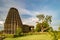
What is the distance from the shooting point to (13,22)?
7000 cm

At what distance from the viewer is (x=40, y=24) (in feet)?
230

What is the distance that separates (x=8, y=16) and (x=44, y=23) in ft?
49.5

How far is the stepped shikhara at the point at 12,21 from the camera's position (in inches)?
2662

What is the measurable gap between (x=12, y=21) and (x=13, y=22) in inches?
22.9

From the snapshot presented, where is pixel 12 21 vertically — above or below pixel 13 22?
above

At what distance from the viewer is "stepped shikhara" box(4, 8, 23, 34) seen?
67.6 m

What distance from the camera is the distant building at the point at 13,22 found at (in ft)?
222

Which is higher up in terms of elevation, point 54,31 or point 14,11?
point 14,11

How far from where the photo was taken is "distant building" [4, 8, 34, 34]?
67.7 metres

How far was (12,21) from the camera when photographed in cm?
6994

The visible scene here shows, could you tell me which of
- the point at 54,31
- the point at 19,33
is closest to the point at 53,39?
the point at 54,31

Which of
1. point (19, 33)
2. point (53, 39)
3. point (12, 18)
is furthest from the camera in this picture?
point (12, 18)

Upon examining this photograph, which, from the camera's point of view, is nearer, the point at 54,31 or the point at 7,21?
the point at 54,31

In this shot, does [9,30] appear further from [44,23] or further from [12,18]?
[44,23]
